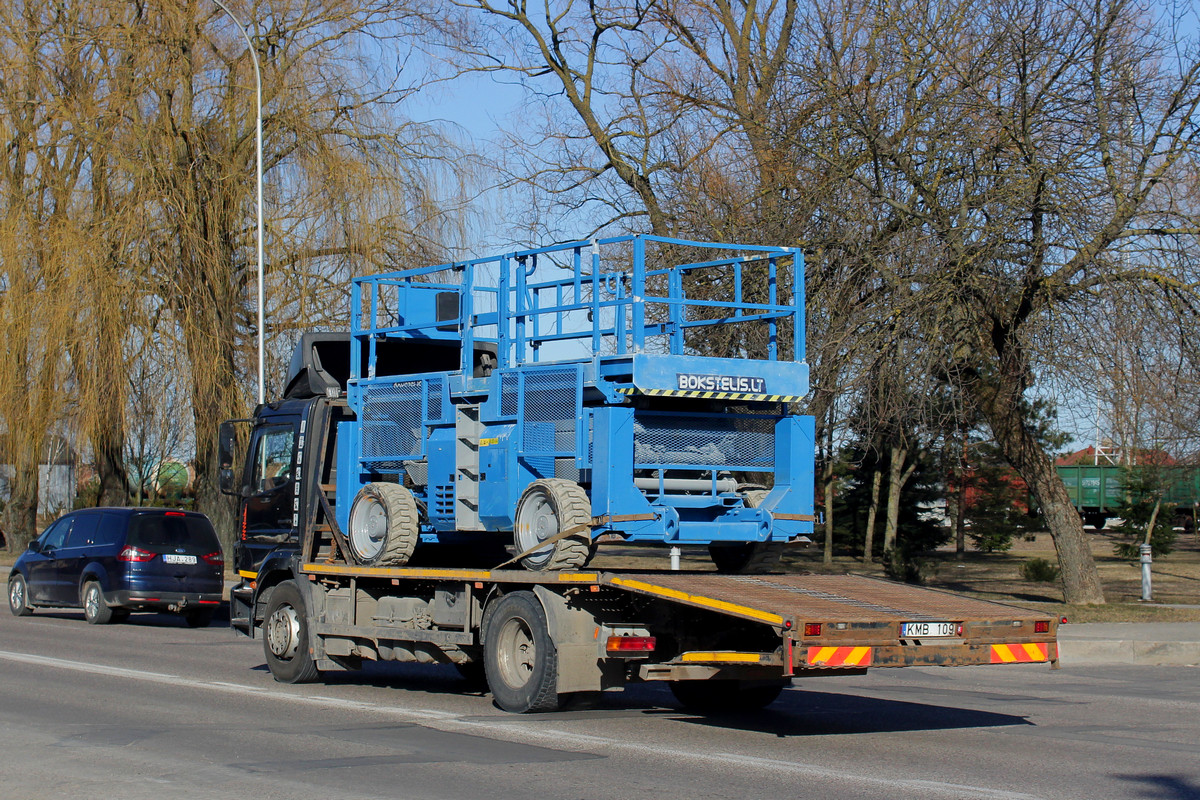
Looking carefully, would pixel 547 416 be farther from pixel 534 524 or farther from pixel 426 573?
pixel 426 573

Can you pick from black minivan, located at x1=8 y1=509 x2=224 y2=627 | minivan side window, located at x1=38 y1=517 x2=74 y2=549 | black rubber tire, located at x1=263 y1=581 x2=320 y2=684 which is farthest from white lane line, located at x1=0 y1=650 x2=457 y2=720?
minivan side window, located at x1=38 y1=517 x2=74 y2=549

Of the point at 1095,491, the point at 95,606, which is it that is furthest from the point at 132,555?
the point at 1095,491

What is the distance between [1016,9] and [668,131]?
7.29m

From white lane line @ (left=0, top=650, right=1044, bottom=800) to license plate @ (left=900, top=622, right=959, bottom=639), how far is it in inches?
43.7

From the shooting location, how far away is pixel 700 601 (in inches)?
342

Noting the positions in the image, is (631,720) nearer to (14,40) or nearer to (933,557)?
(14,40)

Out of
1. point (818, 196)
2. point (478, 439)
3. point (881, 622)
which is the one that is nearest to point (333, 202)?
point (818, 196)

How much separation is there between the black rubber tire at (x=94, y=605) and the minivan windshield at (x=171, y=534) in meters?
1.00

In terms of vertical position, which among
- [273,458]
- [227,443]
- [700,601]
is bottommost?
[700,601]

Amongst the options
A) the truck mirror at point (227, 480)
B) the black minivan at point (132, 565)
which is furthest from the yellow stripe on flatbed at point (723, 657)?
the black minivan at point (132, 565)

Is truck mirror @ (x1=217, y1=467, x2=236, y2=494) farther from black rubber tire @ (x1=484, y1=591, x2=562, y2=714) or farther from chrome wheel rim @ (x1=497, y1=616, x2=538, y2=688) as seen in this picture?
chrome wheel rim @ (x1=497, y1=616, x2=538, y2=688)

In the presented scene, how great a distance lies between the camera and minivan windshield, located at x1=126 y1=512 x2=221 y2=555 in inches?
785

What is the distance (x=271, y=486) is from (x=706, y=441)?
212 inches

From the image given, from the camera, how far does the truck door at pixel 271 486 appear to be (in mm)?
13289
